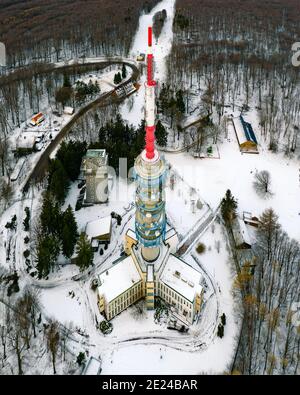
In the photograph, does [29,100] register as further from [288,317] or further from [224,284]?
[288,317]

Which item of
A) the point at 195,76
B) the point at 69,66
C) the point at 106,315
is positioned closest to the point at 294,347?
the point at 106,315

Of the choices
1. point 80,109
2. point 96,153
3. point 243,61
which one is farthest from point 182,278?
point 243,61

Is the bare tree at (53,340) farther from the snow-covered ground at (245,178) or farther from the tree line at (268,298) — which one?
the snow-covered ground at (245,178)

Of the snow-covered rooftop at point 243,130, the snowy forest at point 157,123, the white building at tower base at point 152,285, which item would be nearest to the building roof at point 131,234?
the white building at tower base at point 152,285

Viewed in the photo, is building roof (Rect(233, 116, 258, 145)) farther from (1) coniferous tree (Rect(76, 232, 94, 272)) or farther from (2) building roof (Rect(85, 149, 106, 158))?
(1) coniferous tree (Rect(76, 232, 94, 272))

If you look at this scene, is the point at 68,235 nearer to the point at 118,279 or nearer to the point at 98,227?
the point at 98,227

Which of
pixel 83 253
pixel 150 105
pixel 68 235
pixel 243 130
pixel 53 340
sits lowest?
pixel 53 340

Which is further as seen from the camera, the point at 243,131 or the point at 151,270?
the point at 243,131

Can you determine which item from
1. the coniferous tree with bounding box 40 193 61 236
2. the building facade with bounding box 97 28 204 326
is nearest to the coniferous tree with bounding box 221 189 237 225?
the building facade with bounding box 97 28 204 326
